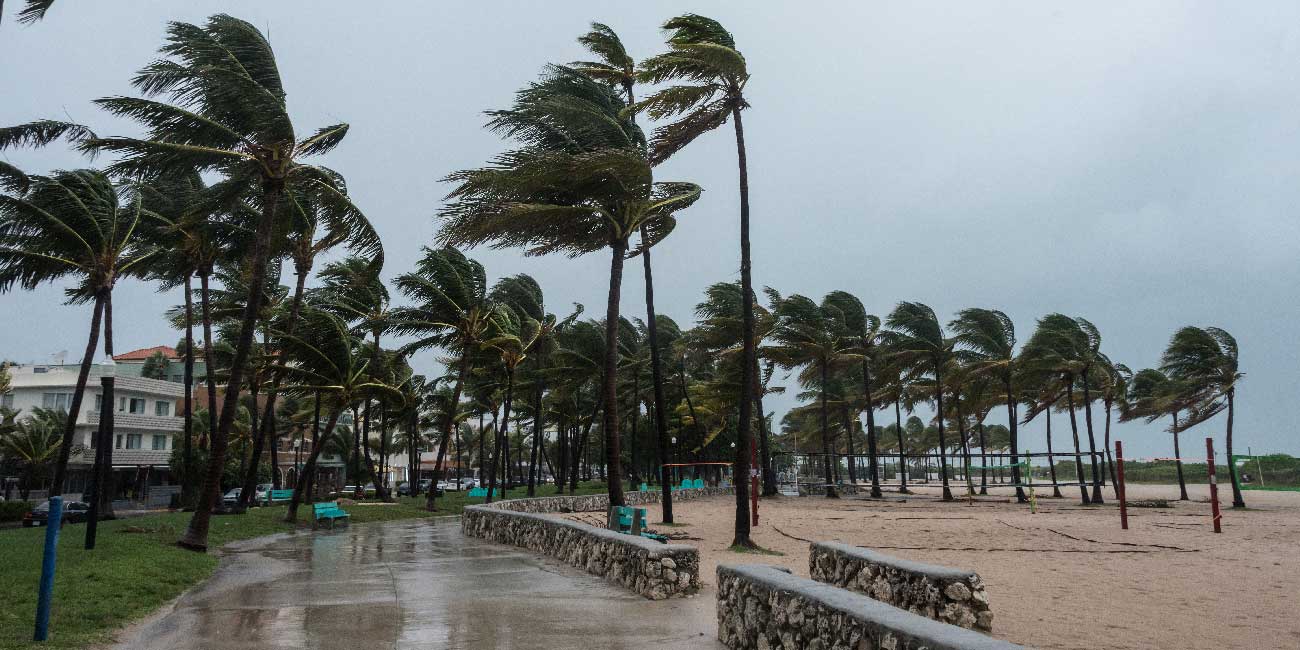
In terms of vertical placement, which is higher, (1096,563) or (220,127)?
(220,127)

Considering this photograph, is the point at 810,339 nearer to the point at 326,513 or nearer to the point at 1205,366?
the point at 1205,366

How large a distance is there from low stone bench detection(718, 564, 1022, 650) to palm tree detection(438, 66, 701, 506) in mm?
10681

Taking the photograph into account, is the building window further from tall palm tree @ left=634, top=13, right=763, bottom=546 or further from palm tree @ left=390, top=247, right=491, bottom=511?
tall palm tree @ left=634, top=13, right=763, bottom=546

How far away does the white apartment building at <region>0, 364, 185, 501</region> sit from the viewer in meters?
48.5

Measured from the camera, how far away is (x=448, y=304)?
97.1 ft

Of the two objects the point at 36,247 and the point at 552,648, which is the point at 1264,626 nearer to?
the point at 552,648

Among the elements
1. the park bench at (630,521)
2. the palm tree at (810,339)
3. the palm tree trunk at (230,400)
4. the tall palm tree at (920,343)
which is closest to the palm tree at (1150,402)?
the tall palm tree at (920,343)

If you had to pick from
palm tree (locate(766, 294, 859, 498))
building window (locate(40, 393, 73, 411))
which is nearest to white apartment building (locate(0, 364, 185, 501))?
building window (locate(40, 393, 73, 411))

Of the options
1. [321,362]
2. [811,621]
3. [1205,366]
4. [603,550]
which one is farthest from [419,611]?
[1205,366]

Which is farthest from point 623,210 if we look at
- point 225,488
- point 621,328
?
point 225,488

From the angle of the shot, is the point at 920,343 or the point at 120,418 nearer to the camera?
the point at 920,343

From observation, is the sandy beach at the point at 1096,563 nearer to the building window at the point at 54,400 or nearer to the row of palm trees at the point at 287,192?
the row of palm trees at the point at 287,192

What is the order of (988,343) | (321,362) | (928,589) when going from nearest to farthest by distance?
(928,589) < (321,362) < (988,343)

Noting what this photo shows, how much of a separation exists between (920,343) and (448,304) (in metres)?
24.8
